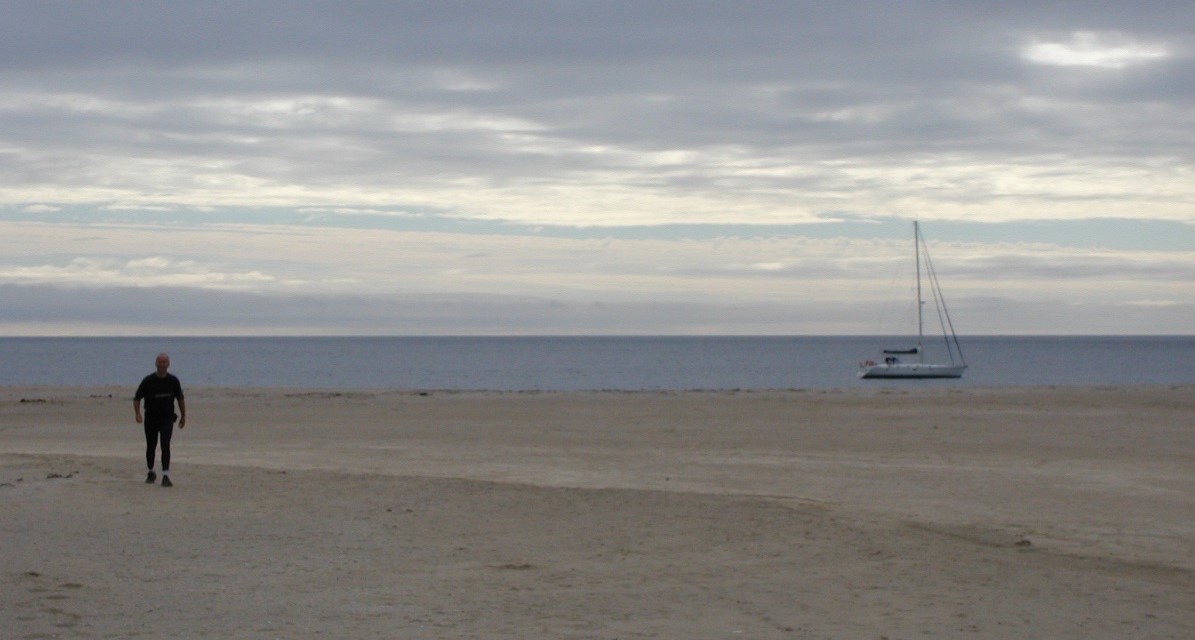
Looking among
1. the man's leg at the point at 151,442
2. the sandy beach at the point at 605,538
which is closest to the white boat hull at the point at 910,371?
the sandy beach at the point at 605,538

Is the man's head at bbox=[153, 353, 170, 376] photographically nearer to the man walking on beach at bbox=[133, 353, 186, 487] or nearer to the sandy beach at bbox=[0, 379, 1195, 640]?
the man walking on beach at bbox=[133, 353, 186, 487]

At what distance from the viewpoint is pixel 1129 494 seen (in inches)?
665

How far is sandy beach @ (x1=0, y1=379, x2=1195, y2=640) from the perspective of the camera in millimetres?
9281

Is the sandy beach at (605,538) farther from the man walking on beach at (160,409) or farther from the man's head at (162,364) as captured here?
the man's head at (162,364)

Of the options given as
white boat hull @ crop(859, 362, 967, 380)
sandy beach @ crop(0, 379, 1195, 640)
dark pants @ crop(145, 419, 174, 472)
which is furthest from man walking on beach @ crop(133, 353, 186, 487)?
white boat hull @ crop(859, 362, 967, 380)

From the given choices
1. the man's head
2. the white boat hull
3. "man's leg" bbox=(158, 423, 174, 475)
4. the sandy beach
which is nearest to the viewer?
the sandy beach

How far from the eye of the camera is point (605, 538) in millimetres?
12766

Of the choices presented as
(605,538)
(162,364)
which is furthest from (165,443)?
(605,538)

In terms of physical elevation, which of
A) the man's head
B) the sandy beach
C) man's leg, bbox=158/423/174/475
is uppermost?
the man's head

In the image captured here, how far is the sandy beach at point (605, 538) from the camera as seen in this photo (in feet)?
30.5

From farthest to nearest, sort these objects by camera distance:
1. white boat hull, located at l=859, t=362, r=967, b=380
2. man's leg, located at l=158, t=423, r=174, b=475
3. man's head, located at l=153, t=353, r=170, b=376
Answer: white boat hull, located at l=859, t=362, r=967, b=380 → man's leg, located at l=158, t=423, r=174, b=475 → man's head, located at l=153, t=353, r=170, b=376

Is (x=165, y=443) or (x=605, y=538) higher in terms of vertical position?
(x=165, y=443)

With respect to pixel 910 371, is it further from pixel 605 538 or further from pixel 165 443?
pixel 605 538

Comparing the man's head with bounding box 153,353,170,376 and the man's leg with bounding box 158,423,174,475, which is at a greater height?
the man's head with bounding box 153,353,170,376
